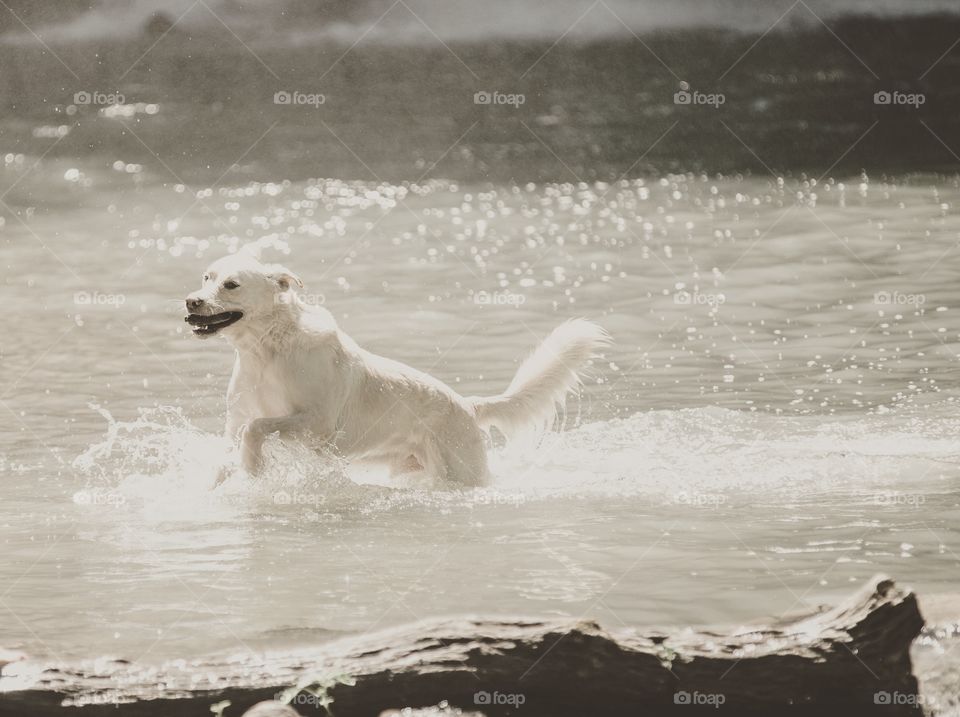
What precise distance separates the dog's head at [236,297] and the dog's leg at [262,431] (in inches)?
14.8

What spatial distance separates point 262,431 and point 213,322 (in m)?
0.47

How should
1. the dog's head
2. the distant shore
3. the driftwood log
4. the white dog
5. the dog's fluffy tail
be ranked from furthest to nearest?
the distant shore
the dog's fluffy tail
the white dog
the dog's head
the driftwood log

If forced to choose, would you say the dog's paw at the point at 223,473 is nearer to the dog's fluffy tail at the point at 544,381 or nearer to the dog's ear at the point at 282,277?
the dog's ear at the point at 282,277

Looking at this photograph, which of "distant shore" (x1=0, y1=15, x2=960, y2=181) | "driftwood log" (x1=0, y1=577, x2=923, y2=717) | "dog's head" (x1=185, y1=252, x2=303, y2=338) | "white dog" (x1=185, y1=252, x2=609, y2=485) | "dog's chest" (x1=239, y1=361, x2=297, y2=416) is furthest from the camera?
"distant shore" (x1=0, y1=15, x2=960, y2=181)

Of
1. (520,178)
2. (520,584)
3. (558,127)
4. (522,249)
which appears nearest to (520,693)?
(520,584)

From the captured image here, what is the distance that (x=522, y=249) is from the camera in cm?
1157

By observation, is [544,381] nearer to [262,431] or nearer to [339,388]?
[339,388]

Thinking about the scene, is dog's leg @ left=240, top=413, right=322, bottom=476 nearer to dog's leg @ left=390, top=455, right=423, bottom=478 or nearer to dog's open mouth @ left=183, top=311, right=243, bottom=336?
dog's open mouth @ left=183, top=311, right=243, bottom=336

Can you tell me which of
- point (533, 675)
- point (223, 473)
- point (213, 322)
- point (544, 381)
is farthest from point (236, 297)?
point (533, 675)

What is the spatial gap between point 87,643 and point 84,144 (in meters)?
12.9

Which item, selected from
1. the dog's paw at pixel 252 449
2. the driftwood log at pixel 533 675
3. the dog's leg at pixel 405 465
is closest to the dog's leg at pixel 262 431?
the dog's paw at pixel 252 449

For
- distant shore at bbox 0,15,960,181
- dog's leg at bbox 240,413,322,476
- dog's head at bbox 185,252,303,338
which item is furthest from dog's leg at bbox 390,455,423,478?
distant shore at bbox 0,15,960,181

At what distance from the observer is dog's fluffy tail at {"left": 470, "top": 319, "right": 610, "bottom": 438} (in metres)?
6.04

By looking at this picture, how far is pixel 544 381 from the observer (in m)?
6.11
